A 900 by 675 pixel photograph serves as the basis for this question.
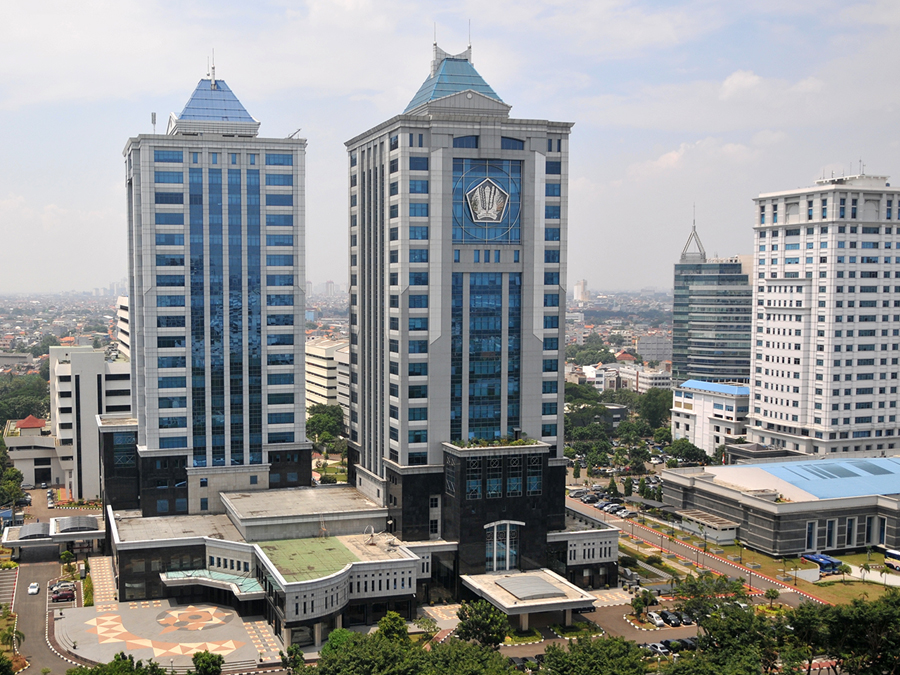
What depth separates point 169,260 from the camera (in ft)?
300

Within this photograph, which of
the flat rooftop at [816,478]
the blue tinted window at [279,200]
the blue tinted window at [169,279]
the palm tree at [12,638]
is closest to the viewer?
the palm tree at [12,638]

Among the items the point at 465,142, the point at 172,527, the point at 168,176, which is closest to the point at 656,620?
the point at 172,527

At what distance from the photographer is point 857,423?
129000 mm

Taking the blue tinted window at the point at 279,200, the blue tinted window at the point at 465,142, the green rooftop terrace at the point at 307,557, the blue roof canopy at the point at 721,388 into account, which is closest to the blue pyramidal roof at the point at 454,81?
the blue tinted window at the point at 465,142

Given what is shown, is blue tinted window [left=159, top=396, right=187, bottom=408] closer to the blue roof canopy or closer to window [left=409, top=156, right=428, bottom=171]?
window [left=409, top=156, right=428, bottom=171]

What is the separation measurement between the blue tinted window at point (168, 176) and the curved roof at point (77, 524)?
37.5 metres

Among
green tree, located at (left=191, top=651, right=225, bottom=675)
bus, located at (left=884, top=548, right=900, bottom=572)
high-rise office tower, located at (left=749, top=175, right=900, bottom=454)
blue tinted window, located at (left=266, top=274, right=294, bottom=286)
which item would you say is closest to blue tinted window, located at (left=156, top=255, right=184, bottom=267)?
blue tinted window, located at (left=266, top=274, right=294, bottom=286)

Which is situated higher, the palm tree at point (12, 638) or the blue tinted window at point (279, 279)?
the blue tinted window at point (279, 279)

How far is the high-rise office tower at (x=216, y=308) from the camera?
91.1 meters

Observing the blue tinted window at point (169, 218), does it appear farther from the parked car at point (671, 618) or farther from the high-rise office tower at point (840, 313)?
the high-rise office tower at point (840, 313)

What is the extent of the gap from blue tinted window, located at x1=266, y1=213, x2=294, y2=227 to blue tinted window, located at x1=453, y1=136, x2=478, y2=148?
20107mm

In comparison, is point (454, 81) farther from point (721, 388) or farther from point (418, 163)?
point (721, 388)

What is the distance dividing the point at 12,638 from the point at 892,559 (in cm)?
8743

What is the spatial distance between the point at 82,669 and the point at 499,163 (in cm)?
5634
